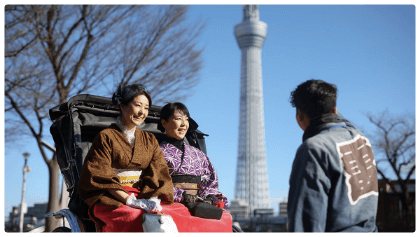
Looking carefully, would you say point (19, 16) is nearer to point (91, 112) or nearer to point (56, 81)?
point (56, 81)

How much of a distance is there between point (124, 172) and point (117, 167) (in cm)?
7

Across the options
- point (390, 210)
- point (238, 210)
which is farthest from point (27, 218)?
point (238, 210)

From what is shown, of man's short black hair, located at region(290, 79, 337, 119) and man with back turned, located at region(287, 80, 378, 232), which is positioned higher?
man's short black hair, located at region(290, 79, 337, 119)

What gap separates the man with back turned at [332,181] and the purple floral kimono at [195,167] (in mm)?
1353

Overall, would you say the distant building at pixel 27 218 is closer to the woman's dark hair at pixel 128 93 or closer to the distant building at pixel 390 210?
the woman's dark hair at pixel 128 93

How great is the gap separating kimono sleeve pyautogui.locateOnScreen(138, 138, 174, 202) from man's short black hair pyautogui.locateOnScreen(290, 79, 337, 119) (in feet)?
3.74

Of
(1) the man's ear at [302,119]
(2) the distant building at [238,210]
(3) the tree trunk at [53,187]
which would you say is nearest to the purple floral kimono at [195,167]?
(1) the man's ear at [302,119]

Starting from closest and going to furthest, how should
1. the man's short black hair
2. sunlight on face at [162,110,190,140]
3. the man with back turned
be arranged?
1. the man with back turned
2. the man's short black hair
3. sunlight on face at [162,110,190,140]

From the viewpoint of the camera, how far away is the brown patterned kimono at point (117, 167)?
2389 millimetres

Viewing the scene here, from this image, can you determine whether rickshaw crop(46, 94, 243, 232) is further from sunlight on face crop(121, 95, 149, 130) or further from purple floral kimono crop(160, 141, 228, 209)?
sunlight on face crop(121, 95, 149, 130)

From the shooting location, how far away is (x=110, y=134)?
2592 millimetres

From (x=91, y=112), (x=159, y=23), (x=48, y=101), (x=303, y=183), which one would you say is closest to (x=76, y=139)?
(x=91, y=112)

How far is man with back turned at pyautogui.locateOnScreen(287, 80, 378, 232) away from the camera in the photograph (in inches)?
62.3

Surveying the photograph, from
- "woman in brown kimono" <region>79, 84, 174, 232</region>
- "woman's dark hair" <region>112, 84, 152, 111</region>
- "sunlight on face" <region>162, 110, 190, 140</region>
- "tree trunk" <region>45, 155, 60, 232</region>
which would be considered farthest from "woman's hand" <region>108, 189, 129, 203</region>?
"tree trunk" <region>45, 155, 60, 232</region>
